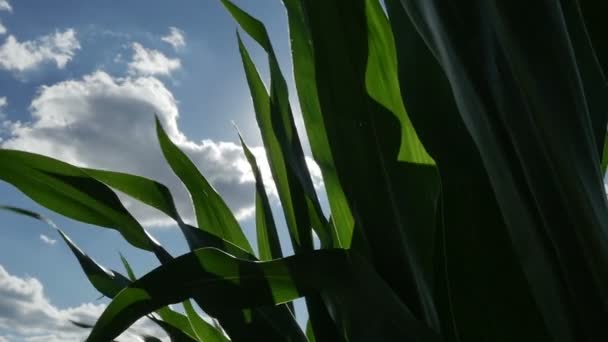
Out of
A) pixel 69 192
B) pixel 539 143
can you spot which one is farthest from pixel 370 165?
pixel 69 192

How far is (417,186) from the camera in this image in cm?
44

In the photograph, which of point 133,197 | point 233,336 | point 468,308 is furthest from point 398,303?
point 133,197

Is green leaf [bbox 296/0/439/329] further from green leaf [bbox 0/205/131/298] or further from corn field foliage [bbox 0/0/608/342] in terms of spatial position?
green leaf [bbox 0/205/131/298]

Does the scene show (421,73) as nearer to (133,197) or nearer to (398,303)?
(398,303)

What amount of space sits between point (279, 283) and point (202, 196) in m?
0.27

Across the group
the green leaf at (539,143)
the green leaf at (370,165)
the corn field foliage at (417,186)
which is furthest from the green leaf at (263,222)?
the green leaf at (539,143)

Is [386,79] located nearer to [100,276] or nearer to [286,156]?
[286,156]

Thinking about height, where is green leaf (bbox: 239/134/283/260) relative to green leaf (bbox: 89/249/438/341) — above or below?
above

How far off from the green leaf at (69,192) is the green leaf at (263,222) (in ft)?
0.38

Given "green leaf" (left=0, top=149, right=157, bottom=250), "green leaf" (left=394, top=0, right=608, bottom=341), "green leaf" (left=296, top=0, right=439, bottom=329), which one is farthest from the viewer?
"green leaf" (left=0, top=149, right=157, bottom=250)

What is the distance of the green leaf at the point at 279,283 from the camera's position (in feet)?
1.23

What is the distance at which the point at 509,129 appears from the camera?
0.94 ft

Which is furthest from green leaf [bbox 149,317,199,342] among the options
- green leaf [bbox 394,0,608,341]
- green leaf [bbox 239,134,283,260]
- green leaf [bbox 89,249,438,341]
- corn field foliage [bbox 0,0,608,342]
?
green leaf [bbox 394,0,608,341]

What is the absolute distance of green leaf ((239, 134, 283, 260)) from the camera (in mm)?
650
